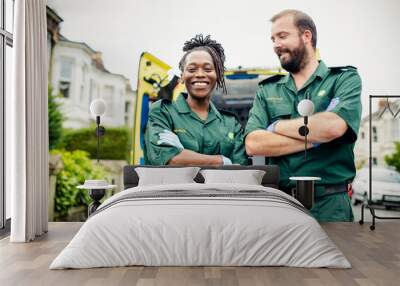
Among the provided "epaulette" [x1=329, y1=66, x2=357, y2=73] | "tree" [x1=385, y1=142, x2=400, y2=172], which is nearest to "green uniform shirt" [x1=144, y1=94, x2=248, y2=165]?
"epaulette" [x1=329, y1=66, x2=357, y2=73]

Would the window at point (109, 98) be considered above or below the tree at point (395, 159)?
above

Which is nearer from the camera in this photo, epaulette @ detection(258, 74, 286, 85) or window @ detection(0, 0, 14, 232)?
window @ detection(0, 0, 14, 232)

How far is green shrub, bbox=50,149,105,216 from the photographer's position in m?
6.95

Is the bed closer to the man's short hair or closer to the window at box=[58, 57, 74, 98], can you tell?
the window at box=[58, 57, 74, 98]

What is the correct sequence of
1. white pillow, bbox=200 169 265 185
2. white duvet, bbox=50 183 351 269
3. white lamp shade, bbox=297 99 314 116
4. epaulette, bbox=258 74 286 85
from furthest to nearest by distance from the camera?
epaulette, bbox=258 74 286 85, white lamp shade, bbox=297 99 314 116, white pillow, bbox=200 169 265 185, white duvet, bbox=50 183 351 269

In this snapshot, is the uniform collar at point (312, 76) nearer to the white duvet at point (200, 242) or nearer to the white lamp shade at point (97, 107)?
the white lamp shade at point (97, 107)

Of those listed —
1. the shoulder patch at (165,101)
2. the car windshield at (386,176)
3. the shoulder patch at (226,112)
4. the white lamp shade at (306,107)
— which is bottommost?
the car windshield at (386,176)

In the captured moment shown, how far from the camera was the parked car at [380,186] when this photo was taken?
22.5ft

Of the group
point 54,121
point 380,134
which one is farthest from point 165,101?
point 380,134

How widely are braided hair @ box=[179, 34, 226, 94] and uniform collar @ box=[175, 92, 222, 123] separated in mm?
301

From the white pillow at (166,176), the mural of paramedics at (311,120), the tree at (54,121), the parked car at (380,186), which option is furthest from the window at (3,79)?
the parked car at (380,186)

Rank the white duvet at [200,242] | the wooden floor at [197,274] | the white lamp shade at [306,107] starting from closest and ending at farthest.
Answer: the wooden floor at [197,274] → the white duvet at [200,242] → the white lamp shade at [306,107]

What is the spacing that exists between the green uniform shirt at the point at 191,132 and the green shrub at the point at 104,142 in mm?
318

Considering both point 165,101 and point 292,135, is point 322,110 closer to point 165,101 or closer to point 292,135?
point 292,135
